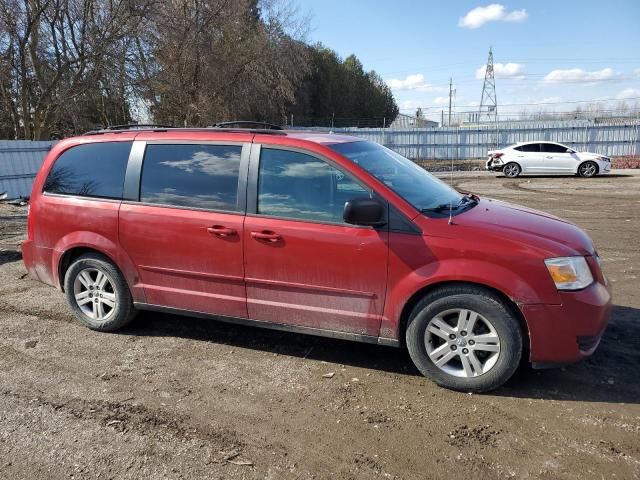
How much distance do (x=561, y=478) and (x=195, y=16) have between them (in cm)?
3039

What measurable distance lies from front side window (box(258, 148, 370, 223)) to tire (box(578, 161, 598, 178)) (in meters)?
20.9

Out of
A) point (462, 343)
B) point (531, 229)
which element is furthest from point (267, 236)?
point (531, 229)

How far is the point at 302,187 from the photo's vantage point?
12.9 feet

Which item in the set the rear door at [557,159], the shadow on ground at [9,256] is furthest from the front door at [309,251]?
the rear door at [557,159]

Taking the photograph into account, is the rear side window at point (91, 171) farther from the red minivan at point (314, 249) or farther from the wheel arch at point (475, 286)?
the wheel arch at point (475, 286)

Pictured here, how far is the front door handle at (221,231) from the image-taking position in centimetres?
400

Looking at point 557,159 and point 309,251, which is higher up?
point 557,159

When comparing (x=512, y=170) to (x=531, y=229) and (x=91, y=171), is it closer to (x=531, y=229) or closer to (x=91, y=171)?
(x=531, y=229)

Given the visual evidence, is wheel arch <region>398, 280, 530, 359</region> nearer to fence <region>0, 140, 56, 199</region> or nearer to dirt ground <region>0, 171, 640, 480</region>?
dirt ground <region>0, 171, 640, 480</region>

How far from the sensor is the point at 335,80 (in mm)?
59594

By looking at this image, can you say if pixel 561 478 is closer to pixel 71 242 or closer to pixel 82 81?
pixel 71 242

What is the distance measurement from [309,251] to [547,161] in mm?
21042

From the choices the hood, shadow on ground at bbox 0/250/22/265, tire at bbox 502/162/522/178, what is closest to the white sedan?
tire at bbox 502/162/522/178

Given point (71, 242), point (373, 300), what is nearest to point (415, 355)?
point (373, 300)
